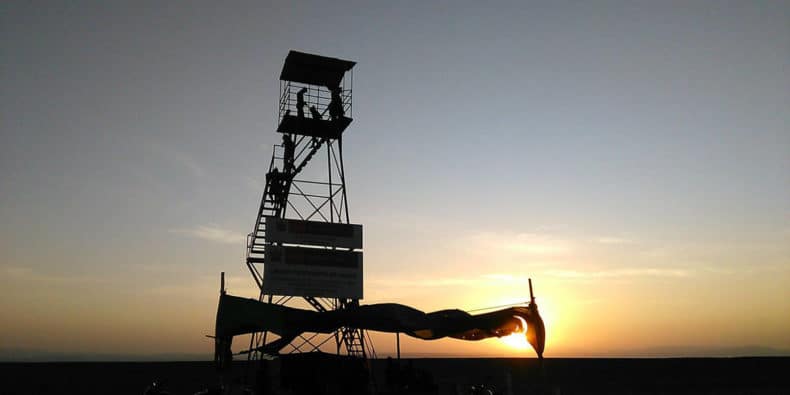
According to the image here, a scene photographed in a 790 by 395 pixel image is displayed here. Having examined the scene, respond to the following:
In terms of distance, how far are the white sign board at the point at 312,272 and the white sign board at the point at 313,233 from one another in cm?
41

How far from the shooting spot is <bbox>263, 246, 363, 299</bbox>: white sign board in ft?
85.8

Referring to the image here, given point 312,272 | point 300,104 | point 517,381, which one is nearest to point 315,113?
point 300,104

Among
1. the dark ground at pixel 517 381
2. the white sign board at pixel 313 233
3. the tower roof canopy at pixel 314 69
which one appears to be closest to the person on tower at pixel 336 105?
the tower roof canopy at pixel 314 69

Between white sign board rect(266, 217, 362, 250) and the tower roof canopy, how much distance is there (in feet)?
25.6

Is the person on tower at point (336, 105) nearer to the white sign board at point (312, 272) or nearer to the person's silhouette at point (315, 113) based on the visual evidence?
the person's silhouette at point (315, 113)

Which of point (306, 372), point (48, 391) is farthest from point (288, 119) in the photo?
point (48, 391)

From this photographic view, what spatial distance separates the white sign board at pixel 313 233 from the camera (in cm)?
2719

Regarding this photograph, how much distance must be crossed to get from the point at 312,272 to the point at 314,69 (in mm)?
10705

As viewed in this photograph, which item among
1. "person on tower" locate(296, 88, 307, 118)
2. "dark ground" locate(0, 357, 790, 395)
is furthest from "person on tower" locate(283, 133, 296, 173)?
"dark ground" locate(0, 357, 790, 395)

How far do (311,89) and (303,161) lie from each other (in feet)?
12.5

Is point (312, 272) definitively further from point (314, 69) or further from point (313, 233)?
point (314, 69)

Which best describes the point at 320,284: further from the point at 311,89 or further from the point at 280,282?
the point at 311,89

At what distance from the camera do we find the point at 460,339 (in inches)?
738

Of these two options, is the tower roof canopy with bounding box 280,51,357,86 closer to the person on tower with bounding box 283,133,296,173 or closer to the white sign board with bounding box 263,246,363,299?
the person on tower with bounding box 283,133,296,173
